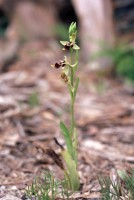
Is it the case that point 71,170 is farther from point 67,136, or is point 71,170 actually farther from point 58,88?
point 58,88

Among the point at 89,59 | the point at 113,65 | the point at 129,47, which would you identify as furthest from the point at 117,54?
the point at 89,59

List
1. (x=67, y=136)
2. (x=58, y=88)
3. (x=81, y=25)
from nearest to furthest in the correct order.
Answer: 1. (x=67, y=136)
2. (x=58, y=88)
3. (x=81, y=25)

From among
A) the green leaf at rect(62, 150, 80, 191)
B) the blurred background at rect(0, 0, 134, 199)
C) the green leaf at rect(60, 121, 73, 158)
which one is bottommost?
the green leaf at rect(62, 150, 80, 191)

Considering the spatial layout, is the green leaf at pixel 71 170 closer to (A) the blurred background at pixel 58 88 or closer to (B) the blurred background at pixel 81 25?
(A) the blurred background at pixel 58 88

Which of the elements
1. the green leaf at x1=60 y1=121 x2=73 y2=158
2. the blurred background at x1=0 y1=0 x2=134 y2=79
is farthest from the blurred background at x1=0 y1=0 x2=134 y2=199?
the green leaf at x1=60 y1=121 x2=73 y2=158

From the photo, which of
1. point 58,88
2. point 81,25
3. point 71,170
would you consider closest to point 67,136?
point 71,170

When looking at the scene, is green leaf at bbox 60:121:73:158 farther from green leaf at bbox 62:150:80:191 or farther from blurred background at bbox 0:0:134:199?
blurred background at bbox 0:0:134:199

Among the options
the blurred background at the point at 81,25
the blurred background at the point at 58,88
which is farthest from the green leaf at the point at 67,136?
the blurred background at the point at 81,25

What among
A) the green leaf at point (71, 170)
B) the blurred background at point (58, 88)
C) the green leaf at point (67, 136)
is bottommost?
the green leaf at point (71, 170)

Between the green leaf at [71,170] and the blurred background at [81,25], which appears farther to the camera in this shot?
the blurred background at [81,25]

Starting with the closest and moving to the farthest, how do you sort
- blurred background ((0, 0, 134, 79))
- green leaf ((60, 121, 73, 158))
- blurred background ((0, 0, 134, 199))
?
green leaf ((60, 121, 73, 158))
blurred background ((0, 0, 134, 199))
blurred background ((0, 0, 134, 79))

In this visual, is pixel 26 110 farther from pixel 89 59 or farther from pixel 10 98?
pixel 89 59
